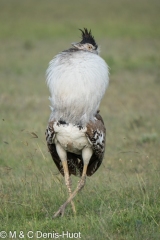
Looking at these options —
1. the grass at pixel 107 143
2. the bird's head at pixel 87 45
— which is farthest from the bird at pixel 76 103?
the grass at pixel 107 143

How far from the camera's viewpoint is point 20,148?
8.38m

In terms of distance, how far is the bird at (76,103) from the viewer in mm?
5492

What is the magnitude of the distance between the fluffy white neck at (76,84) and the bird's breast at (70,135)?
0.06 metres

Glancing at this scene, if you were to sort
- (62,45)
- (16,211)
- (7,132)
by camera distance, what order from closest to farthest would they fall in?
(16,211) → (7,132) → (62,45)

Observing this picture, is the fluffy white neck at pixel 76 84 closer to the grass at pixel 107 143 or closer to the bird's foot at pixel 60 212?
the grass at pixel 107 143

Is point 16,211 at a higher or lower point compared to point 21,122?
higher

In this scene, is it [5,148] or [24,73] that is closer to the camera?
[5,148]

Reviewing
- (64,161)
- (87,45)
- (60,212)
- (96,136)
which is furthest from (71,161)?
(87,45)

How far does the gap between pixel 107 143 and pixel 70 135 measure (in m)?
3.37

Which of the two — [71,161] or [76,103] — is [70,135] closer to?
[76,103]

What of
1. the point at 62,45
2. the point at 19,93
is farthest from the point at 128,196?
the point at 62,45

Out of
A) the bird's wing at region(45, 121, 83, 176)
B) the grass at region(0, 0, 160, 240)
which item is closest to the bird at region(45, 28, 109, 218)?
the bird's wing at region(45, 121, 83, 176)

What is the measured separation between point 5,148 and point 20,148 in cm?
21

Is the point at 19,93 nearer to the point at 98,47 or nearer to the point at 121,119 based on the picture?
the point at 121,119
